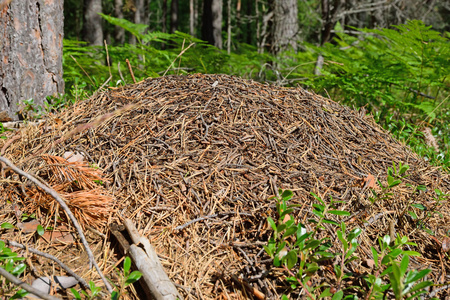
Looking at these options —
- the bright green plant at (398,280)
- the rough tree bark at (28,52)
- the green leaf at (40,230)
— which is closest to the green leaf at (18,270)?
the green leaf at (40,230)

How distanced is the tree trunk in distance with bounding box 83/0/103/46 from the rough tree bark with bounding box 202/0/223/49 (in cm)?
299

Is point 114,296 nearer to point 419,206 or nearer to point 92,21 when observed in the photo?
point 419,206

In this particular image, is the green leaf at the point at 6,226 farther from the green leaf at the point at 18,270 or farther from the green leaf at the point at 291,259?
the green leaf at the point at 291,259

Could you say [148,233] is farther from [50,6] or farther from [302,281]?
[50,6]

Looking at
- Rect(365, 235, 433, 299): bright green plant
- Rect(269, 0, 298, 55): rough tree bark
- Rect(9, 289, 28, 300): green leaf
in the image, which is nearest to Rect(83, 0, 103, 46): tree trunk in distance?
Rect(269, 0, 298, 55): rough tree bark

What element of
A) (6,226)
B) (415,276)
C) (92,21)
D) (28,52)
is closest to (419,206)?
(415,276)

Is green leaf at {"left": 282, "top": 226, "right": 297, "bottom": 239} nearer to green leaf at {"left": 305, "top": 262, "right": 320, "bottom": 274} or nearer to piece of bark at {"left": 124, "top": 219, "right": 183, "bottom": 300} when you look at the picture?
green leaf at {"left": 305, "top": 262, "right": 320, "bottom": 274}

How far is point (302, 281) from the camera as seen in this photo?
1.53 meters

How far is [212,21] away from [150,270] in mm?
6092

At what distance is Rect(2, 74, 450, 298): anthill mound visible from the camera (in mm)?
1747

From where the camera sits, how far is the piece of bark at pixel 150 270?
1.46 meters

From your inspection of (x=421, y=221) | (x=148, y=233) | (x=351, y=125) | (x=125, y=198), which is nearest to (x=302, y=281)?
(x=148, y=233)

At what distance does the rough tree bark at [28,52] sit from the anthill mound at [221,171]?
0.62 m

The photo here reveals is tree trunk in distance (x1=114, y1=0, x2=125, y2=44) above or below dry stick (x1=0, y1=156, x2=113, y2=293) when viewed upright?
above
